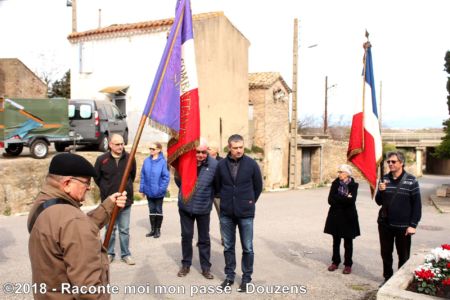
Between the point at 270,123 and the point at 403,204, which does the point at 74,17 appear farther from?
the point at 403,204

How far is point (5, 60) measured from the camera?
25.5m

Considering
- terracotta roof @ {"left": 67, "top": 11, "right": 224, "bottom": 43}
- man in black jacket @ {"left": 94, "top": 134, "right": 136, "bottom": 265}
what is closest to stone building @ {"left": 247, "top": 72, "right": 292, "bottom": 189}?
terracotta roof @ {"left": 67, "top": 11, "right": 224, "bottom": 43}

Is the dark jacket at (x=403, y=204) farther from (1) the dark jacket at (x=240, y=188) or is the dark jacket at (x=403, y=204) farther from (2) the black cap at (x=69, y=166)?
(2) the black cap at (x=69, y=166)

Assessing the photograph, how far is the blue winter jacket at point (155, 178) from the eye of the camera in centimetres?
792

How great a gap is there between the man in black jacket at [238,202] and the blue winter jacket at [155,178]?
252 centimetres

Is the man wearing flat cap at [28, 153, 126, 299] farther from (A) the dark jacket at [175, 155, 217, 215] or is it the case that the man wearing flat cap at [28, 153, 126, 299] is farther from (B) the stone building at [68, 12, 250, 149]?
(B) the stone building at [68, 12, 250, 149]

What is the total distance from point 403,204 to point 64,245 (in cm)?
445

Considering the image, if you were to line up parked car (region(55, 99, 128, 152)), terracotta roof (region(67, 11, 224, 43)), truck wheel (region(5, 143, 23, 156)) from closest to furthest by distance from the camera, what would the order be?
truck wheel (region(5, 143, 23, 156)) < parked car (region(55, 99, 128, 152)) < terracotta roof (region(67, 11, 224, 43))

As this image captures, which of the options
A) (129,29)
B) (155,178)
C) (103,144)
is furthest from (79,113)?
(155,178)

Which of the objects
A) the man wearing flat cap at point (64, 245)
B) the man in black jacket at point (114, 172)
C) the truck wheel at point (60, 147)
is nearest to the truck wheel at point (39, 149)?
the truck wheel at point (60, 147)

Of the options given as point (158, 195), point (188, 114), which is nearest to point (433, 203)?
point (158, 195)

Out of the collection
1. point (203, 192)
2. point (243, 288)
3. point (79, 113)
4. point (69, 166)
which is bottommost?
point (243, 288)

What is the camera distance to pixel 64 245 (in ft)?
7.72

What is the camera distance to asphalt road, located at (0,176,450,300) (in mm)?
5555
